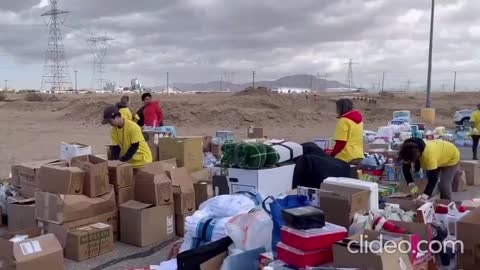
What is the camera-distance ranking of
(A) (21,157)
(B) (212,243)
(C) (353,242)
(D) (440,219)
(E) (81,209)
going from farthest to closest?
(A) (21,157), (E) (81,209), (D) (440,219), (B) (212,243), (C) (353,242)

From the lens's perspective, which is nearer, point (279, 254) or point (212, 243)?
point (279, 254)

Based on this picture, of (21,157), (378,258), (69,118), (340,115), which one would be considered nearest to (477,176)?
(340,115)

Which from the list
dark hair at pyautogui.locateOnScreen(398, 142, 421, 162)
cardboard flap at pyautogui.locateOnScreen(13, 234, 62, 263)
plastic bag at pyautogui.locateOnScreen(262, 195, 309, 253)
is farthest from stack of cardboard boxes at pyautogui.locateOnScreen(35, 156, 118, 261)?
dark hair at pyautogui.locateOnScreen(398, 142, 421, 162)

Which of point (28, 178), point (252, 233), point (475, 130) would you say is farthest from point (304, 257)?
point (475, 130)

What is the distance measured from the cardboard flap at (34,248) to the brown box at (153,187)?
4.60ft

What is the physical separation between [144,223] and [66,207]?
0.90 meters

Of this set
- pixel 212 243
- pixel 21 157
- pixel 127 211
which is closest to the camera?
pixel 212 243

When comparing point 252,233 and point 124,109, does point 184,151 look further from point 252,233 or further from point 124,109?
point 252,233

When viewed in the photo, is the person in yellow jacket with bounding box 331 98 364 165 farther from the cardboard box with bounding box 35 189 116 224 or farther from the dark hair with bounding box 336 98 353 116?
the cardboard box with bounding box 35 189 116 224

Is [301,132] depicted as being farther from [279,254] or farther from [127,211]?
[279,254]

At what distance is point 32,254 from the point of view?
4578 millimetres

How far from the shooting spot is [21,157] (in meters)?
14.2

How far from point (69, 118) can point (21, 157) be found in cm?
1827

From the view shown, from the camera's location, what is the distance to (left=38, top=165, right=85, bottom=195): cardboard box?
5531 mm
